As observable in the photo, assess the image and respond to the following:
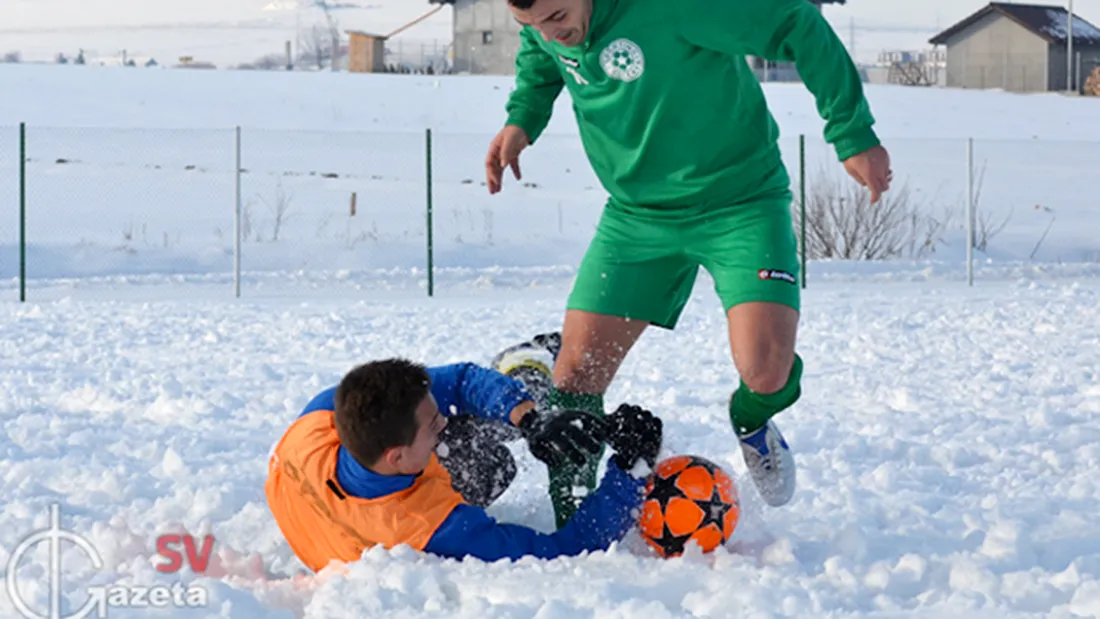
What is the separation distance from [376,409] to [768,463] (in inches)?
51.2

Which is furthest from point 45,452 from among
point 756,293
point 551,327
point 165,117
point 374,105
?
point 374,105

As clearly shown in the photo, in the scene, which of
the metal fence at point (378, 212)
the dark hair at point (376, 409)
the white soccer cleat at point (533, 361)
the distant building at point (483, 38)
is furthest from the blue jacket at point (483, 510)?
the distant building at point (483, 38)

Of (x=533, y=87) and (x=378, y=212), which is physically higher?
(x=378, y=212)

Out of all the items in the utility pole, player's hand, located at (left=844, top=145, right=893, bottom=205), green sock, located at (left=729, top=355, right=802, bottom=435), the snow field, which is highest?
the utility pole

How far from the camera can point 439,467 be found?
13.6 feet

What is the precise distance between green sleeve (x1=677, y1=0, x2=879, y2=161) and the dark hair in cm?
126

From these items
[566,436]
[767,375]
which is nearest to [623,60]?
[767,375]

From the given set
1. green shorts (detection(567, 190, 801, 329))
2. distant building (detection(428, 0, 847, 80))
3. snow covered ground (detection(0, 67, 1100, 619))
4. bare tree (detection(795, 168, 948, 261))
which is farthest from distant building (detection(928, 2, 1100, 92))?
green shorts (detection(567, 190, 801, 329))

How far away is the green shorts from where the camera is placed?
4254 millimetres

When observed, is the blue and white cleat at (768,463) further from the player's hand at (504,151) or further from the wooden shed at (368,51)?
the wooden shed at (368,51)

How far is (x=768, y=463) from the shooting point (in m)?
4.43

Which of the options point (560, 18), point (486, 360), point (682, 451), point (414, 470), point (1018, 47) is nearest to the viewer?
point (414, 470)

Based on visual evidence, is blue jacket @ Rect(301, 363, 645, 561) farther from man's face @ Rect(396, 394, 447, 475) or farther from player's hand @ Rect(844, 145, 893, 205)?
player's hand @ Rect(844, 145, 893, 205)

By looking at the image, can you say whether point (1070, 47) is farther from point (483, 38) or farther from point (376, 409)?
point (376, 409)
